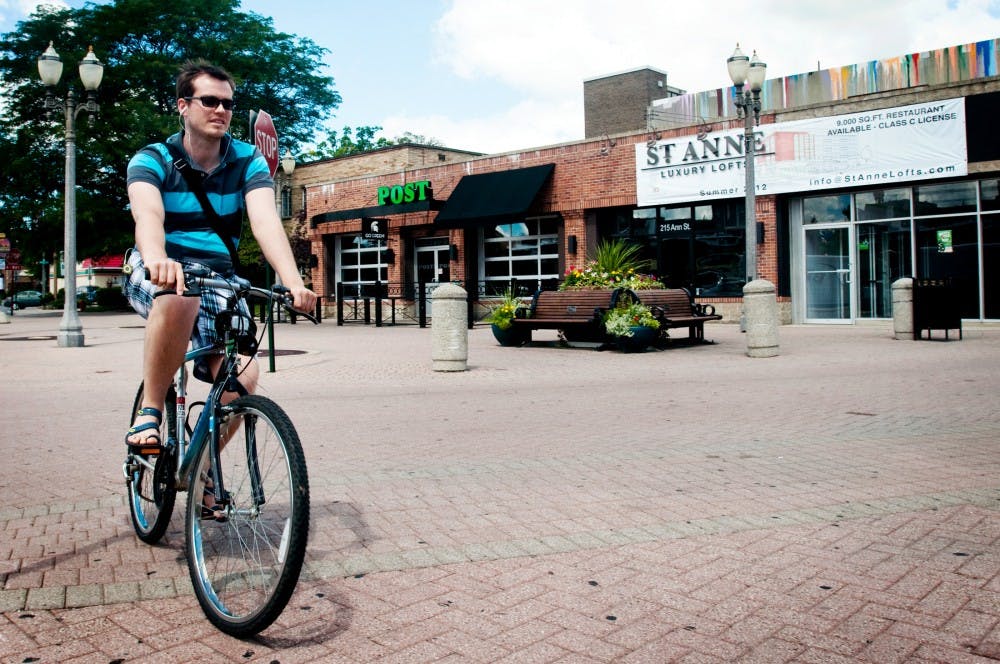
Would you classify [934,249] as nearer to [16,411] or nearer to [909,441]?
[909,441]

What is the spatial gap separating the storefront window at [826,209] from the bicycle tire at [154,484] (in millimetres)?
21089

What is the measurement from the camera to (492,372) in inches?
475

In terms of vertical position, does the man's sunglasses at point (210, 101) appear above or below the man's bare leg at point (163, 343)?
above

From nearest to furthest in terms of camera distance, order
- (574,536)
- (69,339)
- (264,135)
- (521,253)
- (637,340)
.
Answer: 1. (574,536)
2. (264,135)
3. (637,340)
4. (69,339)
5. (521,253)

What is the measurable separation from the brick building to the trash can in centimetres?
59

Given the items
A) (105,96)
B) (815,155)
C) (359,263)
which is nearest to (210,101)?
(815,155)

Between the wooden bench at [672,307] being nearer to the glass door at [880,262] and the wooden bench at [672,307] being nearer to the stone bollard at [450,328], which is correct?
the stone bollard at [450,328]

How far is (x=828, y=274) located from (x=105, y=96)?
33717mm

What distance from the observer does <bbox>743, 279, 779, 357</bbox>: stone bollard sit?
13.5 m

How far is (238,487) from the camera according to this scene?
3.03 meters

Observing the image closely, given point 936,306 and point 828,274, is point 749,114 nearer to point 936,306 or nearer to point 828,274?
point 828,274

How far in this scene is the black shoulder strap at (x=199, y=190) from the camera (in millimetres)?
3473

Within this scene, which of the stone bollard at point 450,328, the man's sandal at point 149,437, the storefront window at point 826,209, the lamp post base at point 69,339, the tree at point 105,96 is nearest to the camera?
the man's sandal at point 149,437

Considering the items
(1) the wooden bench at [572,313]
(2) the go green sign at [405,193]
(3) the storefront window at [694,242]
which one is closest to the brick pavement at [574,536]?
(1) the wooden bench at [572,313]
